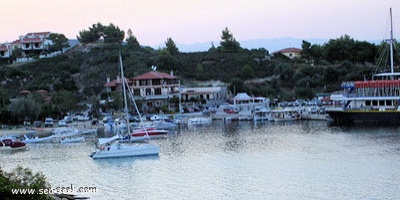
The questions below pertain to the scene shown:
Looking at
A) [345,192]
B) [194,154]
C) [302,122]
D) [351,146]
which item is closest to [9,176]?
[345,192]

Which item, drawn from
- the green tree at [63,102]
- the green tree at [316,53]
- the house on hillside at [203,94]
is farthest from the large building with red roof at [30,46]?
the green tree at [316,53]

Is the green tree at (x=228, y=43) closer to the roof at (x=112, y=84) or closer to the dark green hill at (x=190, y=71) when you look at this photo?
the dark green hill at (x=190, y=71)

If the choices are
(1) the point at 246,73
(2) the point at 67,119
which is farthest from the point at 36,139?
(1) the point at 246,73

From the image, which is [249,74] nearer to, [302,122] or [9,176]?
[302,122]

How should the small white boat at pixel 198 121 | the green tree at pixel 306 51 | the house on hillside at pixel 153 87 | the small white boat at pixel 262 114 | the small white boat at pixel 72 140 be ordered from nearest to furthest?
the small white boat at pixel 72 140, the small white boat at pixel 198 121, the small white boat at pixel 262 114, the house on hillside at pixel 153 87, the green tree at pixel 306 51

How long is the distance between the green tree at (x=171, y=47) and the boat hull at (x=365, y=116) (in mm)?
48063

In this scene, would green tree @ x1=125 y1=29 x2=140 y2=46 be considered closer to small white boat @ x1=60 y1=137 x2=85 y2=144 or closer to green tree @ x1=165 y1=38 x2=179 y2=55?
green tree @ x1=165 y1=38 x2=179 y2=55

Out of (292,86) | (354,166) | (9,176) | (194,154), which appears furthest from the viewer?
(292,86)

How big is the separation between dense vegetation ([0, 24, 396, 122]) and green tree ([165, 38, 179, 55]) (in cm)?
412

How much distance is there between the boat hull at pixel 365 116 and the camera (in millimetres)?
59125

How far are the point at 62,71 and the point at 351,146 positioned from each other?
54.6 metres

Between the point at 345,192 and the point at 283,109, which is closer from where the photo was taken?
the point at 345,192

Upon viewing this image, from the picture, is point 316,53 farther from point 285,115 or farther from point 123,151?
point 123,151

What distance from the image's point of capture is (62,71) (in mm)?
88688
